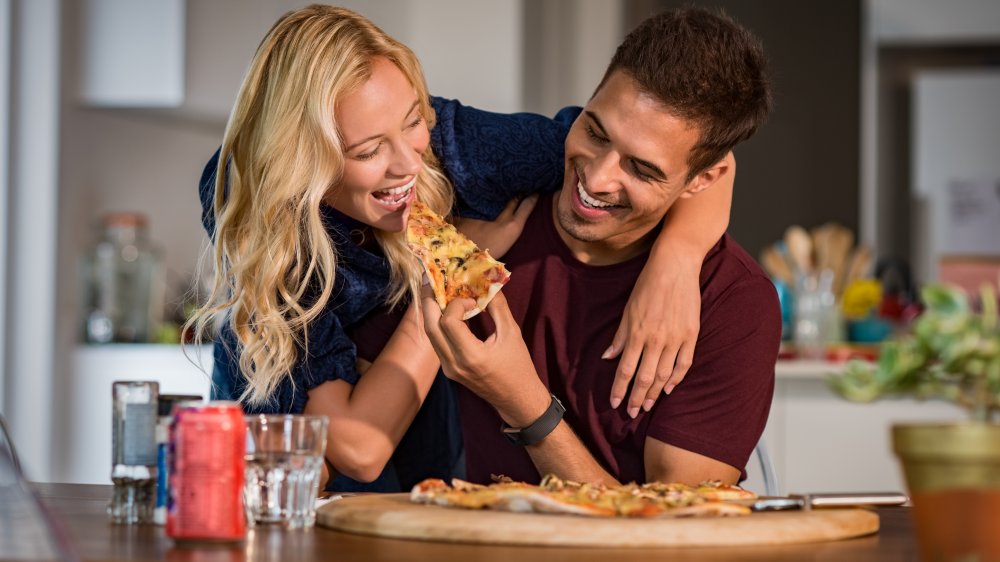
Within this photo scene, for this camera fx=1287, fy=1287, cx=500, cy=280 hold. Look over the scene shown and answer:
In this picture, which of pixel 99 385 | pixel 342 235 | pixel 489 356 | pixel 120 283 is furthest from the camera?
pixel 120 283

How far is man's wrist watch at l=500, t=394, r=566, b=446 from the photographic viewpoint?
1759mm

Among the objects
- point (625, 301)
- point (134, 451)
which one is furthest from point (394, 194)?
point (134, 451)

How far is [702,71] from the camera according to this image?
1.86 meters

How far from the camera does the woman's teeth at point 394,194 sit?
74.9 inches

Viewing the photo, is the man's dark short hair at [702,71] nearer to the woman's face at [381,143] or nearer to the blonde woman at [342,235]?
the blonde woman at [342,235]

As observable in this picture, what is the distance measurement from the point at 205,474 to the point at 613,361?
3.11 feet

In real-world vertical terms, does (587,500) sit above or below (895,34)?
below

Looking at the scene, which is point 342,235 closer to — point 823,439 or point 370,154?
point 370,154

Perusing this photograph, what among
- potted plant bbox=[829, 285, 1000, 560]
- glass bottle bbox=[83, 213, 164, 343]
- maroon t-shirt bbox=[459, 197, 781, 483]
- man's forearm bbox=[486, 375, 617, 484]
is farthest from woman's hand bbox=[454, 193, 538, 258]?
glass bottle bbox=[83, 213, 164, 343]

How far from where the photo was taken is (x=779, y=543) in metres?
1.22

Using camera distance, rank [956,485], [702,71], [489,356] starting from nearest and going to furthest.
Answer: [956,485], [489,356], [702,71]

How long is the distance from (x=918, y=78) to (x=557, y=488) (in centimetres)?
485

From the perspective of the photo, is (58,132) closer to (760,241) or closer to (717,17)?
(717,17)

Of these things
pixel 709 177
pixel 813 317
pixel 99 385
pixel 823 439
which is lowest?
A: pixel 823 439
